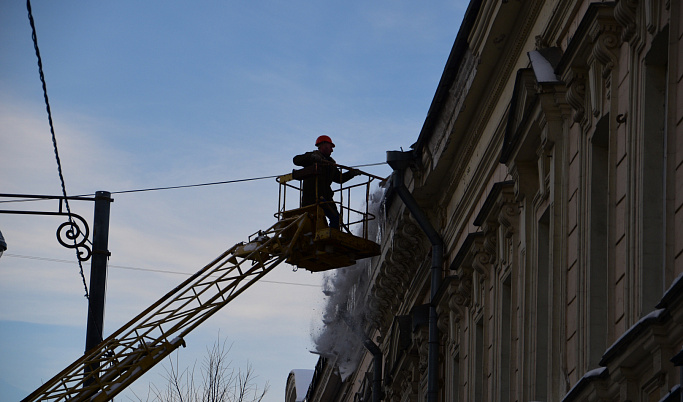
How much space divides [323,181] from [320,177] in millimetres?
109

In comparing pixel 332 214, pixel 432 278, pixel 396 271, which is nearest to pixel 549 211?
pixel 432 278

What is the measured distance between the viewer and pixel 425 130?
19.1 metres

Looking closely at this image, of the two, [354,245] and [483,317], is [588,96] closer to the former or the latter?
[483,317]

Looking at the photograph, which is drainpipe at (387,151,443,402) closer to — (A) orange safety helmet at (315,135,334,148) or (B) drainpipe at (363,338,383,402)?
(A) orange safety helmet at (315,135,334,148)

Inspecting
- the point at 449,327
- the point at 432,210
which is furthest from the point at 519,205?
the point at 432,210

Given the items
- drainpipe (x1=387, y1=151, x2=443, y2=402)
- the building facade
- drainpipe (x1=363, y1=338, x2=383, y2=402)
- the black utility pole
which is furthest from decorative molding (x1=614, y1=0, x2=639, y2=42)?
drainpipe (x1=363, y1=338, x2=383, y2=402)

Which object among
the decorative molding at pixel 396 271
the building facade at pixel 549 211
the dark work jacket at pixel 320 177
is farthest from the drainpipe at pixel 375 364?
the dark work jacket at pixel 320 177

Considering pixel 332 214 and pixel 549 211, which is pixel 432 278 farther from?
pixel 549 211

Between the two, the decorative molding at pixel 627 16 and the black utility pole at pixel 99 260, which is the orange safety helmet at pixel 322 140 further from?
the decorative molding at pixel 627 16

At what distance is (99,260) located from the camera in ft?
51.9

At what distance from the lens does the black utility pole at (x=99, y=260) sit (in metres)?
15.7

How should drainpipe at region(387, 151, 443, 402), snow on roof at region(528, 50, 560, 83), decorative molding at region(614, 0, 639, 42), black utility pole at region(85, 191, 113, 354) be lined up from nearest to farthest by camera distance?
decorative molding at region(614, 0, 639, 42), snow on roof at region(528, 50, 560, 83), black utility pole at region(85, 191, 113, 354), drainpipe at region(387, 151, 443, 402)

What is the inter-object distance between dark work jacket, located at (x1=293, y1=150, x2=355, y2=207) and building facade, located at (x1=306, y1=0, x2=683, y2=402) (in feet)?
2.98

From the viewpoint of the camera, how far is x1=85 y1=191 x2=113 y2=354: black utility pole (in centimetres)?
1570
